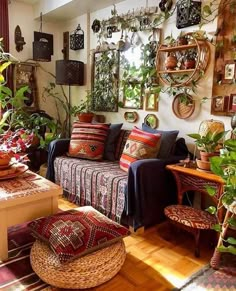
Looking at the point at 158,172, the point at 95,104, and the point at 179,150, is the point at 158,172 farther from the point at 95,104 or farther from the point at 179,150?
the point at 95,104

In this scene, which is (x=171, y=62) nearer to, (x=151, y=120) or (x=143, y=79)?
(x=143, y=79)

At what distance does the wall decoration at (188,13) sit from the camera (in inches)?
92.6

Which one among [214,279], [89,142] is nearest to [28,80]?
[89,142]

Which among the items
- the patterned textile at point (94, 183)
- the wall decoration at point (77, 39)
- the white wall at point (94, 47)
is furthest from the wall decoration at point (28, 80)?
the patterned textile at point (94, 183)

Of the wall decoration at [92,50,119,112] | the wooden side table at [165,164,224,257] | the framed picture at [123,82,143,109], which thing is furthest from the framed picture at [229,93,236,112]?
the wall decoration at [92,50,119,112]

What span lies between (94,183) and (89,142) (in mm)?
556

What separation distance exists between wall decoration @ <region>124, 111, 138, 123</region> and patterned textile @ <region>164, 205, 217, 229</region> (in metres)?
1.29

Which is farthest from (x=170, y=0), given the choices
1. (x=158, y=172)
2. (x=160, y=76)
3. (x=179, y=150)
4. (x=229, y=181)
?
(x=229, y=181)

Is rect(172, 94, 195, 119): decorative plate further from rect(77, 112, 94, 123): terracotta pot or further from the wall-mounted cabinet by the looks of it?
rect(77, 112, 94, 123): terracotta pot

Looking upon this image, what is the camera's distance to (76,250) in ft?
4.81

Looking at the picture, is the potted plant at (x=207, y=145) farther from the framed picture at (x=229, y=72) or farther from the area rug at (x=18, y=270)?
the area rug at (x=18, y=270)

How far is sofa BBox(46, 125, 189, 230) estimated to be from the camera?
2.07 metres

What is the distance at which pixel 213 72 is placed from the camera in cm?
231

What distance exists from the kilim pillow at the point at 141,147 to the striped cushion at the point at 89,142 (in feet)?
1.47
